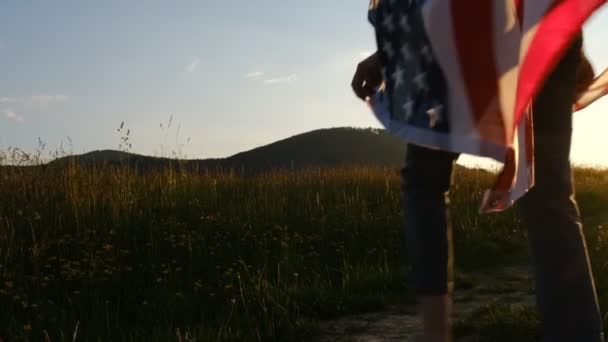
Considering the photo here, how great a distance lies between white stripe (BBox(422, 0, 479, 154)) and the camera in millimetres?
1506

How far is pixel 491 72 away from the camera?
148cm

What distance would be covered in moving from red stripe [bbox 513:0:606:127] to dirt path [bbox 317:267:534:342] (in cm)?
174

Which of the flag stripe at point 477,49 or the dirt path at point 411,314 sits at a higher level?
the flag stripe at point 477,49

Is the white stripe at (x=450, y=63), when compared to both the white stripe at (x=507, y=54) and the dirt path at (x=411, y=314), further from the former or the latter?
the dirt path at (x=411, y=314)

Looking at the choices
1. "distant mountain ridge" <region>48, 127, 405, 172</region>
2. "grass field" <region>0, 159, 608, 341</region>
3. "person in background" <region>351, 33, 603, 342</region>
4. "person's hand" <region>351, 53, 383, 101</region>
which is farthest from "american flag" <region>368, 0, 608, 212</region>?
"distant mountain ridge" <region>48, 127, 405, 172</region>

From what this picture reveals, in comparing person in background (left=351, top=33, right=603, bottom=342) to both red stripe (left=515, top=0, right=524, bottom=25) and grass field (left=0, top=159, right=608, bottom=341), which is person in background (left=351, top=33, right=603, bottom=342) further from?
grass field (left=0, top=159, right=608, bottom=341)

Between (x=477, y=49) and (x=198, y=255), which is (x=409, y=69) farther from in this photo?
(x=198, y=255)

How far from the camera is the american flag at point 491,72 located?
1.45 m

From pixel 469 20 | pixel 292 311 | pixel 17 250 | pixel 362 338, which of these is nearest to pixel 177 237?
pixel 17 250

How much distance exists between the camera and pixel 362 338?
309 centimetres

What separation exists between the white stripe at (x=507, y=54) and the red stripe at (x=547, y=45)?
16mm

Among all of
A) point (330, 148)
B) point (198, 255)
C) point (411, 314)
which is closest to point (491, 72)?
point (411, 314)

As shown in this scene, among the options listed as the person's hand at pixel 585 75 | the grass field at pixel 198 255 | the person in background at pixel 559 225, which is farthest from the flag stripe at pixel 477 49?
the grass field at pixel 198 255

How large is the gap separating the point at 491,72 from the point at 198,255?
12.4 ft
